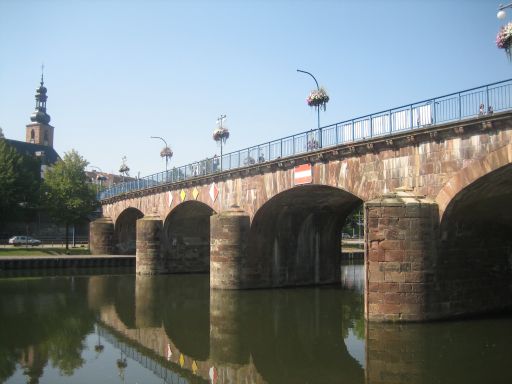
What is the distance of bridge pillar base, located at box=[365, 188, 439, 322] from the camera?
17.0 meters

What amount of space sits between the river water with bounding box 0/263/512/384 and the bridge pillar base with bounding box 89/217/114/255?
2641 cm

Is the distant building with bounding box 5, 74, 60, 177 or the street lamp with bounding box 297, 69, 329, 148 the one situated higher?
the distant building with bounding box 5, 74, 60, 177

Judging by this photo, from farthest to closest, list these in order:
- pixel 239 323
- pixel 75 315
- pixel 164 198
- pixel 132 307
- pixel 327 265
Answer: pixel 164 198 → pixel 327 265 → pixel 132 307 → pixel 75 315 → pixel 239 323

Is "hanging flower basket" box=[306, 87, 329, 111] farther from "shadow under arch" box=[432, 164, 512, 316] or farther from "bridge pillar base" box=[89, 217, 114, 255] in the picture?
"bridge pillar base" box=[89, 217, 114, 255]

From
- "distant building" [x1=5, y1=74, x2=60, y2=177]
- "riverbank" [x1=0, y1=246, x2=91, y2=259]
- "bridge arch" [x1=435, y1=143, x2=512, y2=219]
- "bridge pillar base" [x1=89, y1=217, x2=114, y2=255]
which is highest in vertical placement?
"distant building" [x1=5, y1=74, x2=60, y2=177]

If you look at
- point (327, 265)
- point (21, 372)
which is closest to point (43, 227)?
point (327, 265)

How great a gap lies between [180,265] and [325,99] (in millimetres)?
20232

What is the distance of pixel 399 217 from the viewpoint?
17203 mm

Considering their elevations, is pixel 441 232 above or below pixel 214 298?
above

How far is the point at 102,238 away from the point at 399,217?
40.4 metres

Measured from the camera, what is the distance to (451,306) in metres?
18.0

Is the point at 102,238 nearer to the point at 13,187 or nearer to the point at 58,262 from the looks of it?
the point at 58,262

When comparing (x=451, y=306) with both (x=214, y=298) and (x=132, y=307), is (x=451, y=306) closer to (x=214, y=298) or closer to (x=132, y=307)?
(x=214, y=298)

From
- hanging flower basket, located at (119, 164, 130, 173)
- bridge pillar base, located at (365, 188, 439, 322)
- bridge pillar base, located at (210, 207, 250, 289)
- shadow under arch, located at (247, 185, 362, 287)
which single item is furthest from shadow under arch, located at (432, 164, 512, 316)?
hanging flower basket, located at (119, 164, 130, 173)
